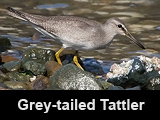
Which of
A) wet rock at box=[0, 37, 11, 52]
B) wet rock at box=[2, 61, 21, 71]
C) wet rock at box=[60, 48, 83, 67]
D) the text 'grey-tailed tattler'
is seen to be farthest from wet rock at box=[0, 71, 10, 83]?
wet rock at box=[0, 37, 11, 52]

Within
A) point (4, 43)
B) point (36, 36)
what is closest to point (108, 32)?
point (4, 43)

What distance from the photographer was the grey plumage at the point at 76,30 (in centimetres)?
850

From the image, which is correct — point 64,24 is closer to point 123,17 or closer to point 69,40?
point 69,40

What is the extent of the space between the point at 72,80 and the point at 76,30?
1791 millimetres

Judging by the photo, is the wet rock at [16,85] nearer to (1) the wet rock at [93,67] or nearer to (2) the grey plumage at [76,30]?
(2) the grey plumage at [76,30]

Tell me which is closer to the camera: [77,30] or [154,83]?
[154,83]

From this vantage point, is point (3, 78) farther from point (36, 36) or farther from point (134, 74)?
point (36, 36)

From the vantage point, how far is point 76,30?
8.52 meters

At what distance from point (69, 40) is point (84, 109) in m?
2.55

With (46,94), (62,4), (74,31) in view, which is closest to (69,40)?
(74,31)

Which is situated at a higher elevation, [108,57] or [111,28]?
[111,28]

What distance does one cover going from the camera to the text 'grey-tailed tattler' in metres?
8.50

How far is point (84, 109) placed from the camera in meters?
6.12

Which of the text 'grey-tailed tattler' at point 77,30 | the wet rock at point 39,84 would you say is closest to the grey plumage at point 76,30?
the text 'grey-tailed tattler' at point 77,30
